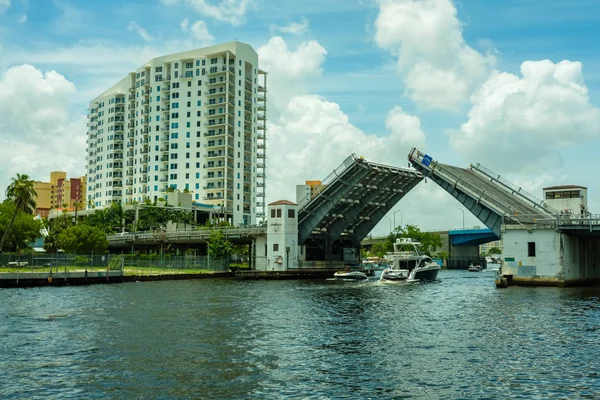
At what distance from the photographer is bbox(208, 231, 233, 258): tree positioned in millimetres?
87125

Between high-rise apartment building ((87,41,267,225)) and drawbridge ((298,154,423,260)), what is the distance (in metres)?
53.0

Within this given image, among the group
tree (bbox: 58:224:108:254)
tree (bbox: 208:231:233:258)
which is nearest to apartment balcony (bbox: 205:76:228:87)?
tree (bbox: 208:231:233:258)

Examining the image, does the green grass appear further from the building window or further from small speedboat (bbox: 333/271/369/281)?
the building window

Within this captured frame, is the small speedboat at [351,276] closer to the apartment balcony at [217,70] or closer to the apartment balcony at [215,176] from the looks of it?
the apartment balcony at [215,176]

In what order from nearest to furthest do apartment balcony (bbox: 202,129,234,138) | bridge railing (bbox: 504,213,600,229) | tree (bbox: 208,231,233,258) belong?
bridge railing (bbox: 504,213,600,229) < tree (bbox: 208,231,233,258) < apartment balcony (bbox: 202,129,234,138)

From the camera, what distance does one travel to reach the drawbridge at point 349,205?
231 feet

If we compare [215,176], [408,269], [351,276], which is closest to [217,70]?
[215,176]

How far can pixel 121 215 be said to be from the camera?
12925 cm

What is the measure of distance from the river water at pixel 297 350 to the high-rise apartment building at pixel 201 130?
9970cm

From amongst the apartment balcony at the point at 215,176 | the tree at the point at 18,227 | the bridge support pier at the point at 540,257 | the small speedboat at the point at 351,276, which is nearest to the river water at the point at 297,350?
the bridge support pier at the point at 540,257

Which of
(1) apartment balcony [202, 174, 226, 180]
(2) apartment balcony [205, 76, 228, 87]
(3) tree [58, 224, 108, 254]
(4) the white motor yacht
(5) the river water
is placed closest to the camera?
(5) the river water

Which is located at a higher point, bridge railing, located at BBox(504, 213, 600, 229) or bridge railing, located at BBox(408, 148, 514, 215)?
bridge railing, located at BBox(408, 148, 514, 215)

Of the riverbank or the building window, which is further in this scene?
the building window

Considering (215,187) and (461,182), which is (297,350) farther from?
(215,187)
